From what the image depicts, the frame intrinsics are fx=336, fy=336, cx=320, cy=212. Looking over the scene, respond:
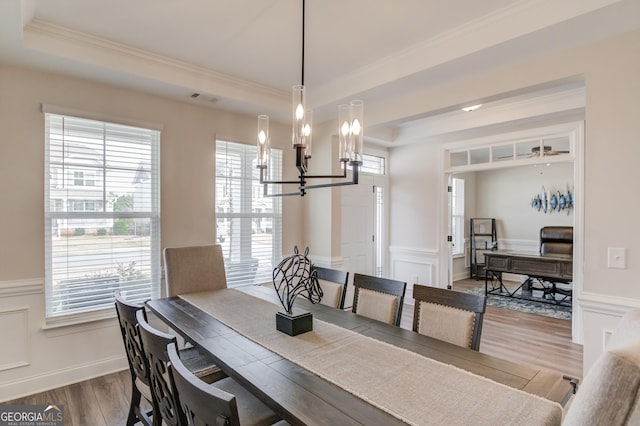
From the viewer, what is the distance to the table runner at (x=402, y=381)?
1124mm

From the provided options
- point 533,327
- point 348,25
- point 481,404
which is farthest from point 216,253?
point 533,327

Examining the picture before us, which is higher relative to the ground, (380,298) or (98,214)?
(98,214)

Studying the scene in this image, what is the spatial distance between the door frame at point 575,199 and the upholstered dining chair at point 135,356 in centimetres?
327

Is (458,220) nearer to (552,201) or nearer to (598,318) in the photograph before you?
(552,201)

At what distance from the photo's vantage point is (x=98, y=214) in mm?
3059

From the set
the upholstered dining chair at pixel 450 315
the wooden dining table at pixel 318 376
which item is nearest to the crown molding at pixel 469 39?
the upholstered dining chair at pixel 450 315

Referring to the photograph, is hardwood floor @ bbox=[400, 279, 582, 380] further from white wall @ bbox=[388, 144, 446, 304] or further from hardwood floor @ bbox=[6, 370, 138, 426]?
hardwood floor @ bbox=[6, 370, 138, 426]

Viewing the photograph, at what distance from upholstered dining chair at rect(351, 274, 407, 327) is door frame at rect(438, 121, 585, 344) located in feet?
5.71

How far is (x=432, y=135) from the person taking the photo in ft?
16.3

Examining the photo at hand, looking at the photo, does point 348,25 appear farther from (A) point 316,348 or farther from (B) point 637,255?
(B) point 637,255

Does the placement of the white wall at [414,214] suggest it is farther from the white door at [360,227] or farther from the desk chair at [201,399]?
the desk chair at [201,399]

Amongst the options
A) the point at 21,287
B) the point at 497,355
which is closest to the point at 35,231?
the point at 21,287

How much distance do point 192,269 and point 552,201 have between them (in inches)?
281

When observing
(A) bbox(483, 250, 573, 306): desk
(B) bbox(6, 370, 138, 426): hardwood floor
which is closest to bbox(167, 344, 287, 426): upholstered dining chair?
(B) bbox(6, 370, 138, 426): hardwood floor
